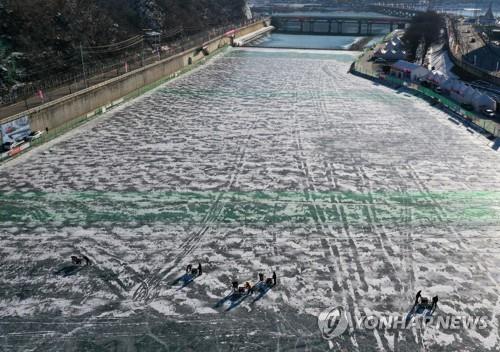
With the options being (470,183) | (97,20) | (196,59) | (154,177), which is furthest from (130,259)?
(196,59)

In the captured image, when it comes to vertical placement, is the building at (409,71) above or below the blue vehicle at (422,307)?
above

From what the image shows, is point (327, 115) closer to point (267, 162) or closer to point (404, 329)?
point (267, 162)

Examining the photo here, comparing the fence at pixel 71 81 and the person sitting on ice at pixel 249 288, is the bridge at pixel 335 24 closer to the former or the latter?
the fence at pixel 71 81

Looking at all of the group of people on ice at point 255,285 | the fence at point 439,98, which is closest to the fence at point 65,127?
the group of people on ice at point 255,285

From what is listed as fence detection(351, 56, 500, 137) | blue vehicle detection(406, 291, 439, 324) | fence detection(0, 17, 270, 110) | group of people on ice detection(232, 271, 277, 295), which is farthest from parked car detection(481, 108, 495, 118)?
fence detection(0, 17, 270, 110)

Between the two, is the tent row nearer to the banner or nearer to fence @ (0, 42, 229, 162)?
fence @ (0, 42, 229, 162)

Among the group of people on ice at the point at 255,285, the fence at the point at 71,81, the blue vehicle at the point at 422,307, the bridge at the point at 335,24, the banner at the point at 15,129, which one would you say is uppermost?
the bridge at the point at 335,24
